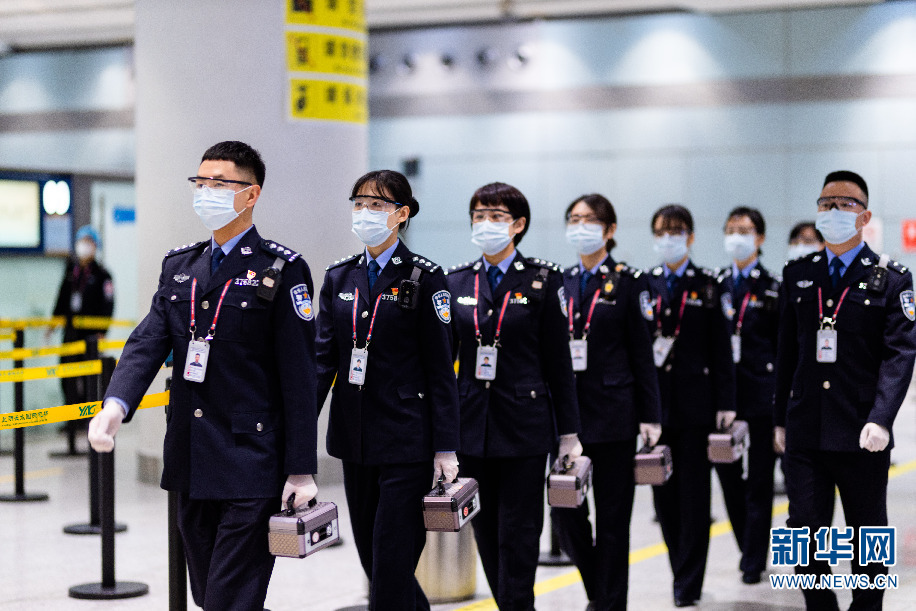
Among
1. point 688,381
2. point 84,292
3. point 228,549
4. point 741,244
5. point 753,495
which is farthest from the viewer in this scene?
point 84,292

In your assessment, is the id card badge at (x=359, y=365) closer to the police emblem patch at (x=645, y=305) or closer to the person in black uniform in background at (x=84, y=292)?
the police emblem patch at (x=645, y=305)

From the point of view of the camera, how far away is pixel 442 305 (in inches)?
177

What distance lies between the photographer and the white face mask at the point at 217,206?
3.97 metres

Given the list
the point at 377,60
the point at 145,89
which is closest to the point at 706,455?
the point at 145,89

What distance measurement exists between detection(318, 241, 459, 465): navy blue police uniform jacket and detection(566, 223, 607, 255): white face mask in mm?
1576

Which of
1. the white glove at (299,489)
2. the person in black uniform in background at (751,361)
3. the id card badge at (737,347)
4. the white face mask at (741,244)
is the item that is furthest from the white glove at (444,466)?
the white face mask at (741,244)

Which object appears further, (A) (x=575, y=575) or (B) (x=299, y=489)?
(A) (x=575, y=575)

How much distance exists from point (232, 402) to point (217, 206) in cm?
63

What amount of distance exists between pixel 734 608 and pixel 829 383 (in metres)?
1.53

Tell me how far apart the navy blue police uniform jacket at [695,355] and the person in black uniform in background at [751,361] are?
309mm

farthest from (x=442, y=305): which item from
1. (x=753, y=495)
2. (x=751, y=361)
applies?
(x=751, y=361)

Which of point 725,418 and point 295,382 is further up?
point 295,382

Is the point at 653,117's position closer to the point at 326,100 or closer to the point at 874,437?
the point at 326,100

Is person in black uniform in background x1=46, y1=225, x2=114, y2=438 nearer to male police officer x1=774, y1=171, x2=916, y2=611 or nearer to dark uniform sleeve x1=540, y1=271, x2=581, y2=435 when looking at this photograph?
dark uniform sleeve x1=540, y1=271, x2=581, y2=435
